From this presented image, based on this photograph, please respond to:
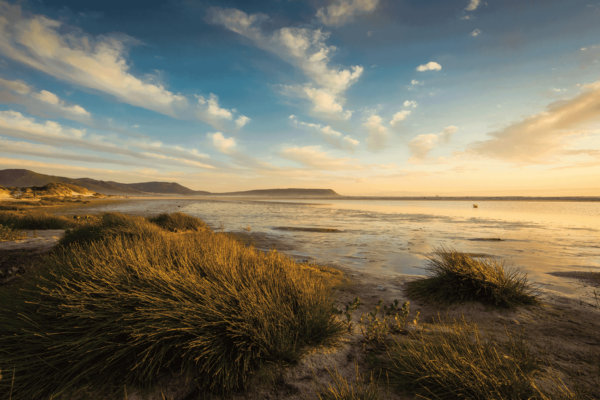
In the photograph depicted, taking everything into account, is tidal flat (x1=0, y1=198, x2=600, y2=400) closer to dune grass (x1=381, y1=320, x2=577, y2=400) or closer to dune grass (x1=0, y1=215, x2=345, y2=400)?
dune grass (x1=381, y1=320, x2=577, y2=400)

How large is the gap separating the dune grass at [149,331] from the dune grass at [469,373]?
901 millimetres

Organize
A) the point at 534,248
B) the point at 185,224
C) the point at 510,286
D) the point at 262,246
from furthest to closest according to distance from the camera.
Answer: the point at 185,224 < the point at 262,246 < the point at 534,248 < the point at 510,286

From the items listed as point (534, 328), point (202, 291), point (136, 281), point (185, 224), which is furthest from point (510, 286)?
point (185, 224)

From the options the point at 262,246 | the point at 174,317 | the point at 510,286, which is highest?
the point at 174,317

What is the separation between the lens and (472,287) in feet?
16.1

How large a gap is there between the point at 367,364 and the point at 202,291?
7.01 feet

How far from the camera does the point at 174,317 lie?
8.64 ft

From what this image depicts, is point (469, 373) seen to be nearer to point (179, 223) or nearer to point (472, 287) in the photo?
point (472, 287)

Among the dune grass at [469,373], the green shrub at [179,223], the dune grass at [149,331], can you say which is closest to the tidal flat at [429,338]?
the dune grass at [469,373]

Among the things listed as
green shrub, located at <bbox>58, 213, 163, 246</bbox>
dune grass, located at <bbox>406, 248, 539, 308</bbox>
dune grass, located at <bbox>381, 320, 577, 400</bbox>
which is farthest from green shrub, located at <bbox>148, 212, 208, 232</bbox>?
dune grass, located at <bbox>381, 320, 577, 400</bbox>

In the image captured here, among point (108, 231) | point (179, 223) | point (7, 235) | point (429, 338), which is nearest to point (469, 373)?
point (429, 338)

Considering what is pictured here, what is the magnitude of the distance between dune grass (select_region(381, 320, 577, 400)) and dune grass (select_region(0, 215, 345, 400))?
35.5 inches

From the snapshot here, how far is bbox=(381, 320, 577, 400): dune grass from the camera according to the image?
212 cm

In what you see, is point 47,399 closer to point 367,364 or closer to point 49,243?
point 367,364
